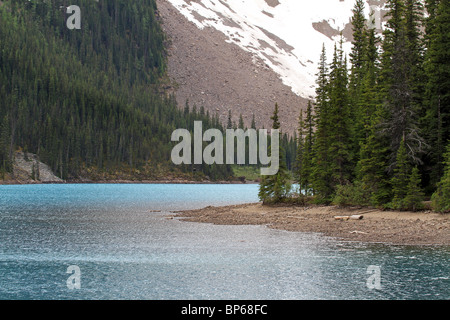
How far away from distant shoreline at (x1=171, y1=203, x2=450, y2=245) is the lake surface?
256cm

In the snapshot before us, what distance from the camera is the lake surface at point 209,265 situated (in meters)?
20.7

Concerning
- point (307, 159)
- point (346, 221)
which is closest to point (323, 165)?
point (307, 159)

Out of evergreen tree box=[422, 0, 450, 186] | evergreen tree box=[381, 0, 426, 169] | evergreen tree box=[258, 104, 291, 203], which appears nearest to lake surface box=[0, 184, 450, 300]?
evergreen tree box=[381, 0, 426, 169]

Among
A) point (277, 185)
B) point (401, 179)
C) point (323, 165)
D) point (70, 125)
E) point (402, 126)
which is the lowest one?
point (277, 185)

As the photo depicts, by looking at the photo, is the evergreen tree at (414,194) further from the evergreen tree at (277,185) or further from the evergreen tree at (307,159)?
the evergreen tree at (307,159)

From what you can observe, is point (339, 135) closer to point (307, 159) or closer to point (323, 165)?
point (323, 165)

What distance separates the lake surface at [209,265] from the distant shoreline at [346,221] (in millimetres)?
2562

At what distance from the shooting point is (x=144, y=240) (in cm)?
3550

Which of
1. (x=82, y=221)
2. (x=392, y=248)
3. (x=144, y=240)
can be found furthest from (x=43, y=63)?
(x=392, y=248)

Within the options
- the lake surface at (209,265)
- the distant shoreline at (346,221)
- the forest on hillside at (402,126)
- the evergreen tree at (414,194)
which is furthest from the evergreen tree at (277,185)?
the lake surface at (209,265)

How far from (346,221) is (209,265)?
2122 centimetres

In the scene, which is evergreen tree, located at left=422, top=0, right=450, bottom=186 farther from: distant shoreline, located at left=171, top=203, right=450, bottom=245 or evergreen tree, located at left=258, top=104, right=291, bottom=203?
evergreen tree, located at left=258, top=104, right=291, bottom=203

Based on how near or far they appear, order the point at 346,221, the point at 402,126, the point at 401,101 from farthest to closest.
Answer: the point at 401,101
the point at 346,221
the point at 402,126

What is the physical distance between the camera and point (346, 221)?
43.8 m
